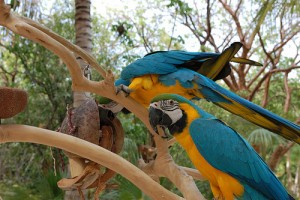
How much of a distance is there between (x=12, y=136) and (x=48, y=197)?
4.55ft

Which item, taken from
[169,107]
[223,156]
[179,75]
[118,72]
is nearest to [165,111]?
[169,107]

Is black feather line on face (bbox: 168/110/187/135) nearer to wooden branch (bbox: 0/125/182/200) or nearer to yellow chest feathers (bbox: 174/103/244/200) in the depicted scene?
yellow chest feathers (bbox: 174/103/244/200)

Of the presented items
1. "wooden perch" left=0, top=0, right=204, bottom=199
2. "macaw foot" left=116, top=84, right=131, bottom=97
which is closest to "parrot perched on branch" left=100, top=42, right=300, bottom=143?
"macaw foot" left=116, top=84, right=131, bottom=97

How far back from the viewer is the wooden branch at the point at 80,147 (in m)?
0.89

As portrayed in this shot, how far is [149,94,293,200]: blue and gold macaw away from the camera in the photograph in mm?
1021

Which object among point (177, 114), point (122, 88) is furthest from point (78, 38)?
point (177, 114)

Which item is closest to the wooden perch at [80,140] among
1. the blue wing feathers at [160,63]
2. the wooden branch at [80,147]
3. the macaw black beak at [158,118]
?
the wooden branch at [80,147]

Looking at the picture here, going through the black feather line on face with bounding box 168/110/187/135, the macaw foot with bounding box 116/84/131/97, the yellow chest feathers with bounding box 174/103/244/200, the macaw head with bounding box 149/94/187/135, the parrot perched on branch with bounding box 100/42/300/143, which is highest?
Result: the parrot perched on branch with bounding box 100/42/300/143

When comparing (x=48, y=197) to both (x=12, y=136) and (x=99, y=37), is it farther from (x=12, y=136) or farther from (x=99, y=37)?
(x=99, y=37)

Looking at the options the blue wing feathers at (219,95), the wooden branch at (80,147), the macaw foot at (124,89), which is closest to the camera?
the wooden branch at (80,147)

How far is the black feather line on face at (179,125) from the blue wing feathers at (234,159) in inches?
0.9

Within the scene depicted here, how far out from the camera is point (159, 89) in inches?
52.0

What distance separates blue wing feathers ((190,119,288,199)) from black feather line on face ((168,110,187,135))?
0.02 m

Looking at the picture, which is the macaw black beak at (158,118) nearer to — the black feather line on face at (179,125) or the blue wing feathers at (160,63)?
the black feather line on face at (179,125)
